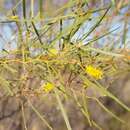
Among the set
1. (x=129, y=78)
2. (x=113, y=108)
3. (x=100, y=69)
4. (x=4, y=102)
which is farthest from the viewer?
(x=129, y=78)

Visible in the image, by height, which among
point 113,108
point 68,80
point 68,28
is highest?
point 68,28

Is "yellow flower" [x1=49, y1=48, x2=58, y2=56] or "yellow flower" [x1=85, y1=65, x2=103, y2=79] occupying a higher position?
"yellow flower" [x1=49, y1=48, x2=58, y2=56]

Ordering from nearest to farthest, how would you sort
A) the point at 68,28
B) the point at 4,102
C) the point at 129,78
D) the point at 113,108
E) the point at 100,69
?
the point at 68,28
the point at 100,69
the point at 4,102
the point at 113,108
the point at 129,78

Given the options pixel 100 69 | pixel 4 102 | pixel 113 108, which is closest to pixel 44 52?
pixel 100 69

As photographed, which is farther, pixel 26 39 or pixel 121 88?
pixel 121 88

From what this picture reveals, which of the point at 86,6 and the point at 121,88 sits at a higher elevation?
the point at 86,6

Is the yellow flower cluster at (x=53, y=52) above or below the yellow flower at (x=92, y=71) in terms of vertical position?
above

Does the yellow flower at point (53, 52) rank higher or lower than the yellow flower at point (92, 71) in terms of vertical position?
higher

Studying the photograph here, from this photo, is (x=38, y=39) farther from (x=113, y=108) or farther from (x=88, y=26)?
(x=113, y=108)

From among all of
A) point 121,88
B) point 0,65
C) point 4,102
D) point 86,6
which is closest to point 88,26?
point 86,6

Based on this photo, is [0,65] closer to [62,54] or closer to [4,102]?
[62,54]

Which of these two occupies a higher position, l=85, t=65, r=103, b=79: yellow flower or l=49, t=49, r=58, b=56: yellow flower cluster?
l=49, t=49, r=58, b=56: yellow flower cluster
